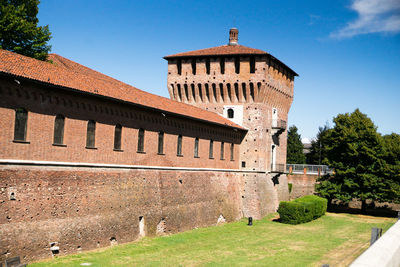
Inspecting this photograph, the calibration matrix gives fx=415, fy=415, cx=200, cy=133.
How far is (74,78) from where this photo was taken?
1923cm

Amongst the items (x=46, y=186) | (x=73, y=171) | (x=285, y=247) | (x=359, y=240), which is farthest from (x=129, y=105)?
(x=359, y=240)

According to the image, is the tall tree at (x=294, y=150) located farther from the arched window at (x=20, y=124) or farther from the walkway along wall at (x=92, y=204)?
the arched window at (x=20, y=124)

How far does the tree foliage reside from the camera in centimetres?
3403

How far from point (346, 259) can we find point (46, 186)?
1329 centimetres

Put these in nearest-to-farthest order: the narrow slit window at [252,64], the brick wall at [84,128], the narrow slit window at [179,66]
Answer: the brick wall at [84,128]
the narrow slit window at [252,64]
the narrow slit window at [179,66]

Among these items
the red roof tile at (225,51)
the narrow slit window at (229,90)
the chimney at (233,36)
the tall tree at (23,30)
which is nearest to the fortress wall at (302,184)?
the narrow slit window at (229,90)

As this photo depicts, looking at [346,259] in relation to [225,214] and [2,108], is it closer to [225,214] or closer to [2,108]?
[225,214]

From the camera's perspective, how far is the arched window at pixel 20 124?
15.8 metres

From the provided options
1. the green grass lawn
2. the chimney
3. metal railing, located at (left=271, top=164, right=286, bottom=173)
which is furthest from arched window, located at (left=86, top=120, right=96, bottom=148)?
the chimney

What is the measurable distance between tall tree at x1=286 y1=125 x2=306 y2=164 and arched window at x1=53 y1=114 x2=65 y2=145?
50.3 m

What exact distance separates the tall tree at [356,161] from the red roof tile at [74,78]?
15.2 meters

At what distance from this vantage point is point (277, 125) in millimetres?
36062

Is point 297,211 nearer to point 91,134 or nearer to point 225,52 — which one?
point 225,52

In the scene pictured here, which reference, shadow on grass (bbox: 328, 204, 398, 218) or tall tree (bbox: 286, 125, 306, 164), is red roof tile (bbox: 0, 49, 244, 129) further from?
tall tree (bbox: 286, 125, 306, 164)
